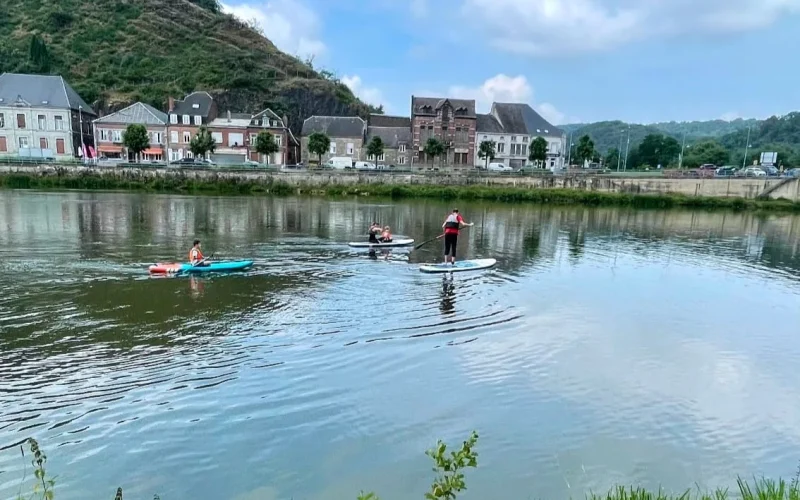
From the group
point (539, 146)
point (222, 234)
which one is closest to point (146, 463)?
point (222, 234)

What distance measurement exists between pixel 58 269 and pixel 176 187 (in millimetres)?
41830

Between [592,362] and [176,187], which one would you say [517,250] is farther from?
[176,187]

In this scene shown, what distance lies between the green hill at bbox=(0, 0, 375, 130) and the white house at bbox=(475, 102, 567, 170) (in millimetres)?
26111

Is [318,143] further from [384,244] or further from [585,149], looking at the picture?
[384,244]

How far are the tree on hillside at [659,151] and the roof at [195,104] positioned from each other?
89.9 m

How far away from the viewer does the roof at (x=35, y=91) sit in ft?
221

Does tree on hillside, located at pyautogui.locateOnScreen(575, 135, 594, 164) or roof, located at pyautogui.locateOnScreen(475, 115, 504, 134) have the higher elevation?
roof, located at pyautogui.locateOnScreen(475, 115, 504, 134)

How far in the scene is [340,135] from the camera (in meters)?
78.2

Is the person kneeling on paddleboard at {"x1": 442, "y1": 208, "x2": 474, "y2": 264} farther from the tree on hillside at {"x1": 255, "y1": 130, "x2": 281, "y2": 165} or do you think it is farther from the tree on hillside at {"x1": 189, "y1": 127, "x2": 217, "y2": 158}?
the tree on hillside at {"x1": 189, "y1": 127, "x2": 217, "y2": 158}

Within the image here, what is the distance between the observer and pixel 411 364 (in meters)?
10.9

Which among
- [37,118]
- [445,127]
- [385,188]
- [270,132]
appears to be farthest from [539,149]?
[37,118]

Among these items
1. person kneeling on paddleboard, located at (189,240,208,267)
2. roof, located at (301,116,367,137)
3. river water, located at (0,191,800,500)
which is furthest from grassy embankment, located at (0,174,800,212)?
person kneeling on paddleboard, located at (189,240,208,267)

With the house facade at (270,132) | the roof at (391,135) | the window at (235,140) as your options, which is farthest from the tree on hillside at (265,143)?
the roof at (391,135)

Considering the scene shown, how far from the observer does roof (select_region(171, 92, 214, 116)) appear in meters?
73.7
